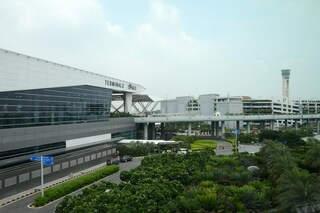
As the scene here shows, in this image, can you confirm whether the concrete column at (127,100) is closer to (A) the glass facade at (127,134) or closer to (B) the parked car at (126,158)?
(A) the glass facade at (127,134)

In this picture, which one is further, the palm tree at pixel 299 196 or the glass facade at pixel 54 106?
the glass facade at pixel 54 106

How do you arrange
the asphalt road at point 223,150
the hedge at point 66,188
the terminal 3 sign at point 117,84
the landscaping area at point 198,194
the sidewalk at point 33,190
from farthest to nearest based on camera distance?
the terminal 3 sign at point 117,84, the asphalt road at point 223,150, the sidewalk at point 33,190, the hedge at point 66,188, the landscaping area at point 198,194

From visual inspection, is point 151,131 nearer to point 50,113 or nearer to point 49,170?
point 50,113

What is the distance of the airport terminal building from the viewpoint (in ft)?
129

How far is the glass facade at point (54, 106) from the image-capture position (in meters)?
40.3

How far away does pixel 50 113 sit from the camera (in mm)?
48719

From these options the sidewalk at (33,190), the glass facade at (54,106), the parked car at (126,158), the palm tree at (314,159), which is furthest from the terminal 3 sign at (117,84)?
the palm tree at (314,159)

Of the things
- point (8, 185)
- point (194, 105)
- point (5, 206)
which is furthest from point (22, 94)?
point (194, 105)

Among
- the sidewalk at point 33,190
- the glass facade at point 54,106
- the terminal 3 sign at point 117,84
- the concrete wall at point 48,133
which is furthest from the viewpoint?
the terminal 3 sign at point 117,84

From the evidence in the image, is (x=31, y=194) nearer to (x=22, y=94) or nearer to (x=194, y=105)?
(x=22, y=94)

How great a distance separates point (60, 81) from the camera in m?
50.6

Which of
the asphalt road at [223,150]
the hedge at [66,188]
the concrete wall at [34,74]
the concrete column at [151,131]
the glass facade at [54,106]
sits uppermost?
the concrete wall at [34,74]

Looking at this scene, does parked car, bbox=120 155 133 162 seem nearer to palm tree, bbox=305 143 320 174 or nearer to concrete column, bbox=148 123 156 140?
concrete column, bbox=148 123 156 140

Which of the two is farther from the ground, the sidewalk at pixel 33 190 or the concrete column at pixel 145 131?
the concrete column at pixel 145 131
